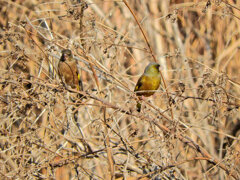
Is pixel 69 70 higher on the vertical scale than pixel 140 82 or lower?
higher

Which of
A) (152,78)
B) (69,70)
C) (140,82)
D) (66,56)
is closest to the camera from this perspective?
(152,78)

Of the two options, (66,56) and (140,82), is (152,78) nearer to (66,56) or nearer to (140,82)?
(140,82)

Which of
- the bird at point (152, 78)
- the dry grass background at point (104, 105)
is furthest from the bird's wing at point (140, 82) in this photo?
the dry grass background at point (104, 105)

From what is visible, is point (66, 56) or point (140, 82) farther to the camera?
point (66, 56)

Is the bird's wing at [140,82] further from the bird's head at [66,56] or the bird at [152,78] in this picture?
the bird's head at [66,56]

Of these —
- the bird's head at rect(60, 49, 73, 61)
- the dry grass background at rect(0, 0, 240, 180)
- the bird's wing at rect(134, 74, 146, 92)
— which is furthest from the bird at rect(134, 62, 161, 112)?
the bird's head at rect(60, 49, 73, 61)

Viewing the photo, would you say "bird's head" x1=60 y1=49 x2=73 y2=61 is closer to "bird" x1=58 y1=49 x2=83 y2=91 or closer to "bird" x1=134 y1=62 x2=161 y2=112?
"bird" x1=58 y1=49 x2=83 y2=91

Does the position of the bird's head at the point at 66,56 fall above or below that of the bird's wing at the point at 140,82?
above

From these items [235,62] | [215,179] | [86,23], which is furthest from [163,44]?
[86,23]

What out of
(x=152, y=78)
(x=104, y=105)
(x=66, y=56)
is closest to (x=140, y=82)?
(x=152, y=78)

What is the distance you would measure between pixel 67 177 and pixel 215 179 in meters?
2.55

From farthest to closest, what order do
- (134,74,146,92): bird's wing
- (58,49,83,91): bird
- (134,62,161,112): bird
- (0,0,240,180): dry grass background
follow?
(58,49,83,91): bird, (134,74,146,92): bird's wing, (134,62,161,112): bird, (0,0,240,180): dry grass background

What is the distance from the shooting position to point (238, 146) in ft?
10.8

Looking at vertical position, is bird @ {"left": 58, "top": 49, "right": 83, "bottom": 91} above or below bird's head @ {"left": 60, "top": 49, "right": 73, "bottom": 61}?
below
